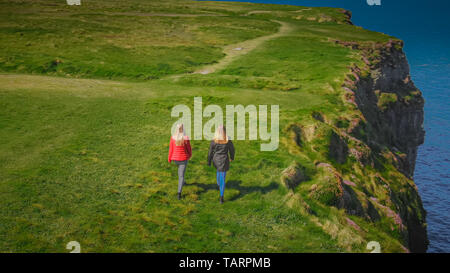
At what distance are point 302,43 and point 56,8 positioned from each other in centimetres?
7532

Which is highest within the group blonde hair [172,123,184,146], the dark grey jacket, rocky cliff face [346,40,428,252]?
blonde hair [172,123,184,146]

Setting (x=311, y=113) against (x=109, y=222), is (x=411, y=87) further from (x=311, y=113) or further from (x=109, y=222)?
(x=109, y=222)

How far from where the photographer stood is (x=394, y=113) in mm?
61688

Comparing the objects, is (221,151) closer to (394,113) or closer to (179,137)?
(179,137)

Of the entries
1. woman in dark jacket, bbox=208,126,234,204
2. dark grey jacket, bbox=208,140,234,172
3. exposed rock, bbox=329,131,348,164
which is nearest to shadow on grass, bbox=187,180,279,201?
woman in dark jacket, bbox=208,126,234,204

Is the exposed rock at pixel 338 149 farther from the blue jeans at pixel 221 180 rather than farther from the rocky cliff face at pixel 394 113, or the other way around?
the blue jeans at pixel 221 180

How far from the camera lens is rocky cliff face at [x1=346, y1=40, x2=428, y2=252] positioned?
34006mm

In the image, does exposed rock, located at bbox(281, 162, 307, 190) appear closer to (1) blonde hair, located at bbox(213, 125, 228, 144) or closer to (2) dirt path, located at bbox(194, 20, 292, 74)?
(1) blonde hair, located at bbox(213, 125, 228, 144)

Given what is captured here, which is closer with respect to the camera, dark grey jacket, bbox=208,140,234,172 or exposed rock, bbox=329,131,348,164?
Answer: dark grey jacket, bbox=208,140,234,172

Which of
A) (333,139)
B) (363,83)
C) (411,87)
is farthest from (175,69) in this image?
(411,87)

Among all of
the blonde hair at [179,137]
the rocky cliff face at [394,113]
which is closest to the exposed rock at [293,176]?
the blonde hair at [179,137]

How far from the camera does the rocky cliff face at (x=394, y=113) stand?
112 ft

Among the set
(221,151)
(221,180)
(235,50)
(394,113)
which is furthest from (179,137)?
(235,50)

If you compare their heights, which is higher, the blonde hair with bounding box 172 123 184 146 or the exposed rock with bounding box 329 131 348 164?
the blonde hair with bounding box 172 123 184 146
